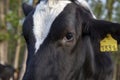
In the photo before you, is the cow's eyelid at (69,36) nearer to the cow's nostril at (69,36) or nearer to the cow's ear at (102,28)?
the cow's nostril at (69,36)

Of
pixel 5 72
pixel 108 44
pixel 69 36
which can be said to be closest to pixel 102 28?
pixel 108 44

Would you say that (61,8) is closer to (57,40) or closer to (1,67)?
(57,40)

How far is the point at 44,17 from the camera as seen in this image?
6.57 meters

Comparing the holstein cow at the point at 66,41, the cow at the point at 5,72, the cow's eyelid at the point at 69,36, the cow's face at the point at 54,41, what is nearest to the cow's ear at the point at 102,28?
the holstein cow at the point at 66,41

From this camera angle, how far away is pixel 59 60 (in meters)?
6.35

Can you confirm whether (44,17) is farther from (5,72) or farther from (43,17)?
(5,72)

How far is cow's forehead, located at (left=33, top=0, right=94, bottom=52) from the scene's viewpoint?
6.34m

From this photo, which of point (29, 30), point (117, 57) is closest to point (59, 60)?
point (29, 30)

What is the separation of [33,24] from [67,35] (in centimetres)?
54

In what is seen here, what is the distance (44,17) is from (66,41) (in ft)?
1.65

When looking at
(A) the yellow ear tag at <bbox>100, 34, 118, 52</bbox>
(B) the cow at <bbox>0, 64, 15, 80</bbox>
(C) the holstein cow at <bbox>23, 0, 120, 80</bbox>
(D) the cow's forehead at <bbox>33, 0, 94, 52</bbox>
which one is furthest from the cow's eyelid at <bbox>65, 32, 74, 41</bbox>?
(B) the cow at <bbox>0, 64, 15, 80</bbox>

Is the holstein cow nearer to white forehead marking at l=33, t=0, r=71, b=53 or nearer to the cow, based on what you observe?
white forehead marking at l=33, t=0, r=71, b=53

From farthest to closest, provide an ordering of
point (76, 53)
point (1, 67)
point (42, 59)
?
point (1, 67), point (76, 53), point (42, 59)

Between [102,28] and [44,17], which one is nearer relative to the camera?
[44,17]
